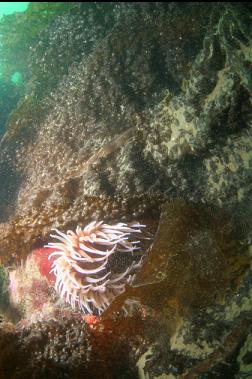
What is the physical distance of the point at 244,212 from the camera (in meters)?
2.62

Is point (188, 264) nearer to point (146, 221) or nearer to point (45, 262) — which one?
point (146, 221)

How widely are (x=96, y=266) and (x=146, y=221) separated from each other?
2.08 feet

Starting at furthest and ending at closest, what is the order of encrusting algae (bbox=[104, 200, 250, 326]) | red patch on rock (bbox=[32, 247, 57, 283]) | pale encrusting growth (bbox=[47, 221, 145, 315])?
1. red patch on rock (bbox=[32, 247, 57, 283])
2. pale encrusting growth (bbox=[47, 221, 145, 315])
3. encrusting algae (bbox=[104, 200, 250, 326])

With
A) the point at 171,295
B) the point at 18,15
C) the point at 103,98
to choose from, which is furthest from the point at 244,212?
the point at 18,15

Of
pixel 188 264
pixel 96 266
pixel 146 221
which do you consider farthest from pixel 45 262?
pixel 188 264

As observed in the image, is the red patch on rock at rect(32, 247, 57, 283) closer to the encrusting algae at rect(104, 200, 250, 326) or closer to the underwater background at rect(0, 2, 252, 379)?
the underwater background at rect(0, 2, 252, 379)

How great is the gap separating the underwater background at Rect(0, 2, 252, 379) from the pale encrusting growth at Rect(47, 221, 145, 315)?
0.5 inches

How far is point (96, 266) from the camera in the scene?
3115 millimetres

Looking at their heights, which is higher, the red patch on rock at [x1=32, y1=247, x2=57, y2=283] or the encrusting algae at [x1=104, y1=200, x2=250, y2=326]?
the red patch on rock at [x1=32, y1=247, x2=57, y2=283]

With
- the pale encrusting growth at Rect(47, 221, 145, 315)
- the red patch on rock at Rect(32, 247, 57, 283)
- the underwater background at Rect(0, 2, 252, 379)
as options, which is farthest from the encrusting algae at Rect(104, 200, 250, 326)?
the red patch on rock at Rect(32, 247, 57, 283)

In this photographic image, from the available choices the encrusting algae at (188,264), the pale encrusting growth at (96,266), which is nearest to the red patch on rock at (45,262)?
the pale encrusting growth at (96,266)

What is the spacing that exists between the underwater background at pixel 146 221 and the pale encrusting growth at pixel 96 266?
0.04 feet

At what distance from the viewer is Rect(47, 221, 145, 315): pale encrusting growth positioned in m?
3.09

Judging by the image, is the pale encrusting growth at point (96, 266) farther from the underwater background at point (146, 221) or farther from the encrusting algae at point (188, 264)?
the encrusting algae at point (188, 264)
